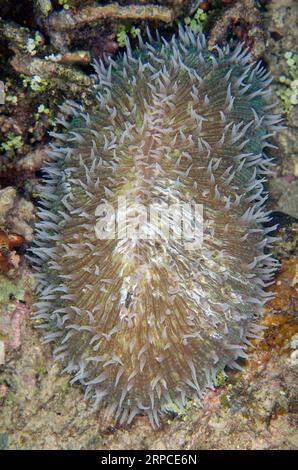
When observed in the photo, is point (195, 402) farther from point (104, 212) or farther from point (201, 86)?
point (201, 86)

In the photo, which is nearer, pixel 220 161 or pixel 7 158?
pixel 220 161

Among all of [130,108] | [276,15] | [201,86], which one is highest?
[276,15]

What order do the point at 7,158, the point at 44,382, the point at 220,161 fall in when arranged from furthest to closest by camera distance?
the point at 7,158 < the point at 44,382 < the point at 220,161

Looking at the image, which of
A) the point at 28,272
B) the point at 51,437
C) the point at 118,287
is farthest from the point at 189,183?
the point at 51,437

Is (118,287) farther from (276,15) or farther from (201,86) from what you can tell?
(276,15)

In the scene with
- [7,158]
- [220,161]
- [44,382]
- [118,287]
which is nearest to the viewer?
[118,287]

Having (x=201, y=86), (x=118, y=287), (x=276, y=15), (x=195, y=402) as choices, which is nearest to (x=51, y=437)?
(x=195, y=402)
